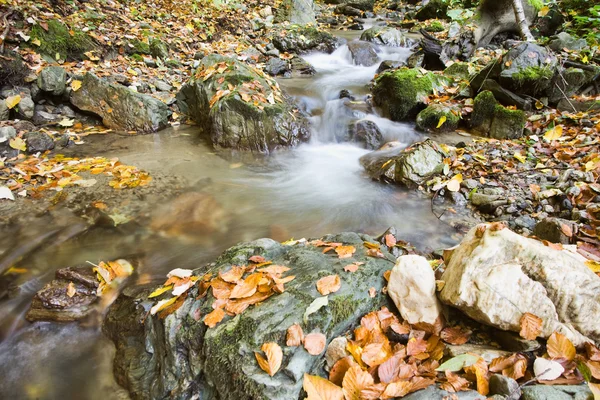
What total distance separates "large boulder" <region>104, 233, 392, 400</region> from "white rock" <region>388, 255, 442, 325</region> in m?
0.17

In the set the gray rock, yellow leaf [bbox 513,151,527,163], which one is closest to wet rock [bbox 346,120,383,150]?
yellow leaf [bbox 513,151,527,163]

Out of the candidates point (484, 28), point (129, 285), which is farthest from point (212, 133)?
point (484, 28)

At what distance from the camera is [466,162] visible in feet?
18.4

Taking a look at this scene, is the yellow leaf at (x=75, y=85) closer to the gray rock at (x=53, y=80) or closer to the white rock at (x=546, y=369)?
the gray rock at (x=53, y=80)

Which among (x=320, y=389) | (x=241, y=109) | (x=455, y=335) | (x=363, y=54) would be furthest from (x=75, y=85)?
(x=363, y=54)

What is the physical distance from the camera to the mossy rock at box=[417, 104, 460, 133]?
6969 mm

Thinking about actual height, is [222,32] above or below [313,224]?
above

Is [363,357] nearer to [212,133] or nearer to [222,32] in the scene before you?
[212,133]

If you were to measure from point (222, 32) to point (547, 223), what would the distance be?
487 inches

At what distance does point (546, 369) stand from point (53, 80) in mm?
9156

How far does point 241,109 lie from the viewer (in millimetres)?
6805

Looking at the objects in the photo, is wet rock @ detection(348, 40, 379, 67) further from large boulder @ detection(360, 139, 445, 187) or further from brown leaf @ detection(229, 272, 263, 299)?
Result: brown leaf @ detection(229, 272, 263, 299)

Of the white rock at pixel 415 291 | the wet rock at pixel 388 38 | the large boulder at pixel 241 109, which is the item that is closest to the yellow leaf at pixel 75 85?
the large boulder at pixel 241 109

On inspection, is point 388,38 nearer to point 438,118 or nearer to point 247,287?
point 438,118
